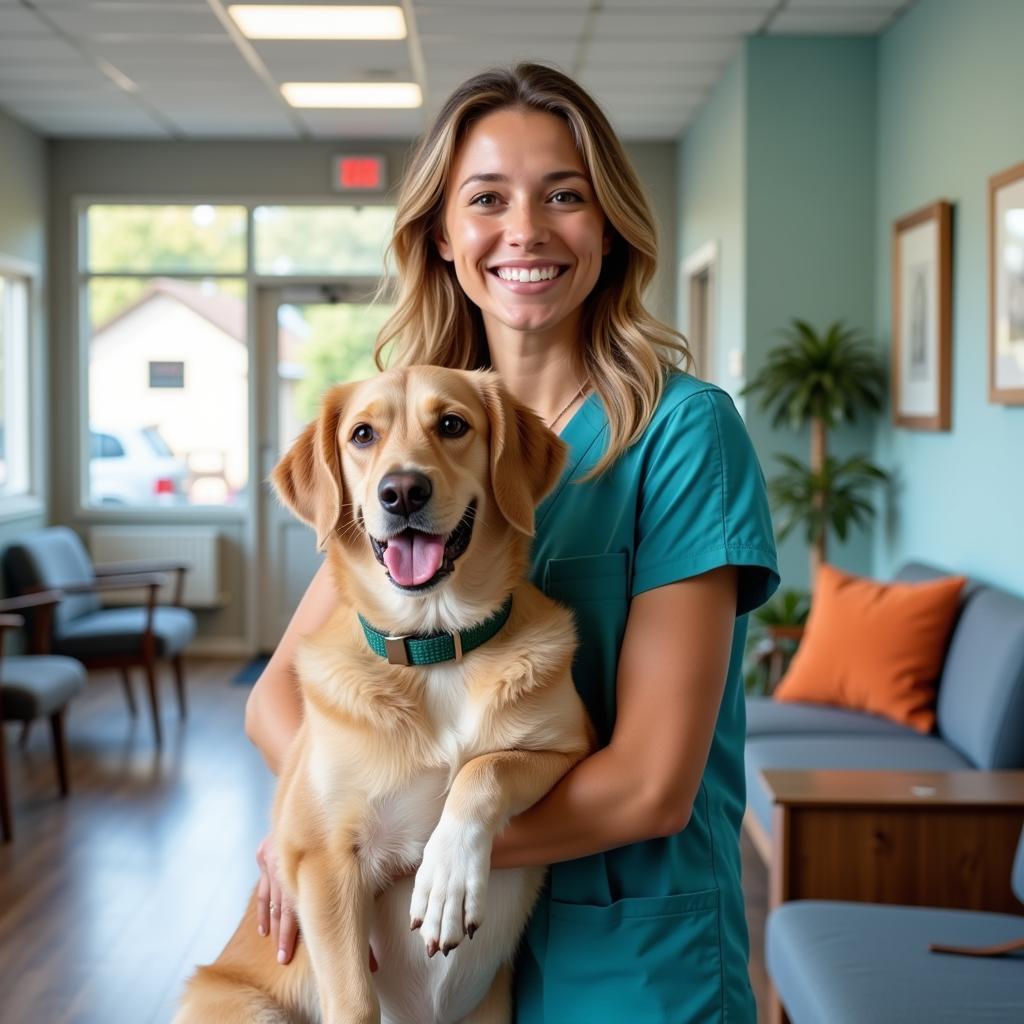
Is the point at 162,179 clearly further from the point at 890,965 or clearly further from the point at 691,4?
the point at 890,965

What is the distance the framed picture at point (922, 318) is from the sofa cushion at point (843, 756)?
1319mm

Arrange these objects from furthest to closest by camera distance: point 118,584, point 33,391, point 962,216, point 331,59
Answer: point 33,391 → point 118,584 → point 331,59 → point 962,216

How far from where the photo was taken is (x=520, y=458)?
1.37 metres

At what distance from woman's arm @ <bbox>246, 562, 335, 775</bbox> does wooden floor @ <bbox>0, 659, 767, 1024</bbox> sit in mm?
1729

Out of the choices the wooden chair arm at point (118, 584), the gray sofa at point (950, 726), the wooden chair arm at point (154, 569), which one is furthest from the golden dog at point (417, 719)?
the wooden chair arm at point (154, 569)

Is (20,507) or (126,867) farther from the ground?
(20,507)

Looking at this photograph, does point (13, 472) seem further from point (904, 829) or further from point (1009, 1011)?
point (1009, 1011)

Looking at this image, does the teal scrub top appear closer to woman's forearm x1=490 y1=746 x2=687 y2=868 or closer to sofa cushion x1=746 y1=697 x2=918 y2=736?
woman's forearm x1=490 y1=746 x2=687 y2=868

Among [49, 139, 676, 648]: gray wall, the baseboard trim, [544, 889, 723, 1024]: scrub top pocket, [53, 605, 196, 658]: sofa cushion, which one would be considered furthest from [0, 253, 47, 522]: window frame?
[544, 889, 723, 1024]: scrub top pocket

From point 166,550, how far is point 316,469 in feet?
21.5

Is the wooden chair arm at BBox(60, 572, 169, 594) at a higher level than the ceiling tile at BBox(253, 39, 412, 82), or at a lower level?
lower

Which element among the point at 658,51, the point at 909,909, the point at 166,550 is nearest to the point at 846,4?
the point at 658,51

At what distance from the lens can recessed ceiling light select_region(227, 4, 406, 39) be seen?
5.00 m

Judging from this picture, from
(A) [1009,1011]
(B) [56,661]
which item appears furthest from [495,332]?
(B) [56,661]
